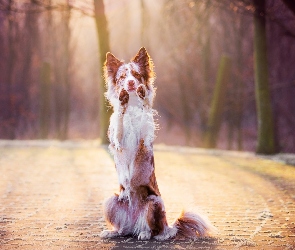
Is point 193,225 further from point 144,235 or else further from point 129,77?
point 129,77

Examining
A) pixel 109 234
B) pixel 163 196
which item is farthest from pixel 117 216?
pixel 163 196

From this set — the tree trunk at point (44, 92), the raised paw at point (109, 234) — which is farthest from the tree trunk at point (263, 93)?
the raised paw at point (109, 234)

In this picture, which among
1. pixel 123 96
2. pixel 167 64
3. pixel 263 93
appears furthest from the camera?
pixel 167 64

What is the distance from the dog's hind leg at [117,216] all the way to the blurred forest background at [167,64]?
13.7 meters

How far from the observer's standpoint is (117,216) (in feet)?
19.4

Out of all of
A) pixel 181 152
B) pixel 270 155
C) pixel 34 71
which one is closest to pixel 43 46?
pixel 34 71

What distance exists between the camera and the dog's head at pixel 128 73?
571cm

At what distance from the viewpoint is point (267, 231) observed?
6344 millimetres

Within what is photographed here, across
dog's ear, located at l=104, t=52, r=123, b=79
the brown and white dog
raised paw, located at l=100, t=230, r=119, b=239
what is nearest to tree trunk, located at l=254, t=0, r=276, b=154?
the brown and white dog

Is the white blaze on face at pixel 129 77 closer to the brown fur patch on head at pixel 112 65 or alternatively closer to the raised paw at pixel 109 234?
the brown fur patch on head at pixel 112 65

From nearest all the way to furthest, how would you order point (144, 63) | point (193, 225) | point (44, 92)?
point (144, 63)
point (193, 225)
point (44, 92)

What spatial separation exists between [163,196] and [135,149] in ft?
11.6

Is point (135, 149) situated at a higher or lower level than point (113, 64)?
lower

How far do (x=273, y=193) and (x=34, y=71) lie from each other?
25.6 m
